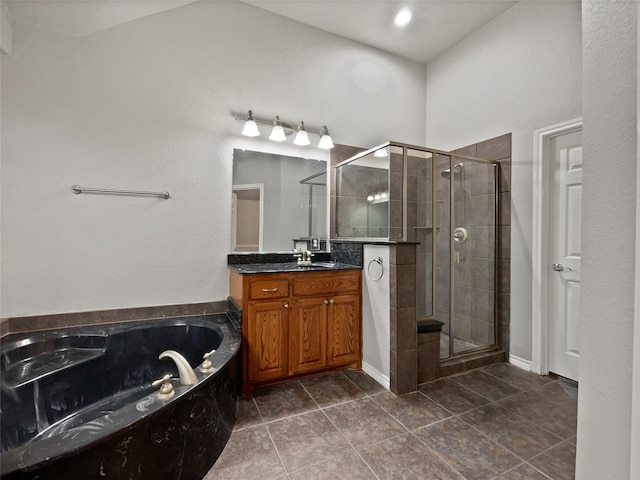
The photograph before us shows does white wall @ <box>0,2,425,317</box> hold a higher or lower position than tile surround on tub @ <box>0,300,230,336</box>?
higher

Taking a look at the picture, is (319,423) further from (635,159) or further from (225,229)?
(635,159)

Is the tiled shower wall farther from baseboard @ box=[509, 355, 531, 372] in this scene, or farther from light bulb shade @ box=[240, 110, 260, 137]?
light bulb shade @ box=[240, 110, 260, 137]

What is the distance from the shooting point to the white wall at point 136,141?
2.00 metres

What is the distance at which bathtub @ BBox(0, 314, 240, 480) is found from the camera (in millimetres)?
988

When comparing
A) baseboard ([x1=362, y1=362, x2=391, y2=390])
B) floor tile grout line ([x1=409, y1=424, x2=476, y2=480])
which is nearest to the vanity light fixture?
baseboard ([x1=362, y1=362, x2=391, y2=390])

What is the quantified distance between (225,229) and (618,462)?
8.18 feet

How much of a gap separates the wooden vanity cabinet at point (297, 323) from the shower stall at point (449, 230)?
611 millimetres

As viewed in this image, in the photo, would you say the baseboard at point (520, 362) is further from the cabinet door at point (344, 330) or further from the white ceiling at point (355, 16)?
the white ceiling at point (355, 16)

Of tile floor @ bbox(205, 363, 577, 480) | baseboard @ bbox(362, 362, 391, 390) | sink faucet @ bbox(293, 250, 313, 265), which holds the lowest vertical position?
tile floor @ bbox(205, 363, 577, 480)

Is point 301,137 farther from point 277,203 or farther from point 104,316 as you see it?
point 104,316

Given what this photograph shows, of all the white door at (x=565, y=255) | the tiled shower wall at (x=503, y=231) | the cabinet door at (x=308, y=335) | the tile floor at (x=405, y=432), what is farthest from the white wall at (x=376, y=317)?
the white door at (x=565, y=255)

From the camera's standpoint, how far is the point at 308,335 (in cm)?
230

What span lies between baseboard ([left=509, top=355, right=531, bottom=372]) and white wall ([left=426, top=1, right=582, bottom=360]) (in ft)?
0.12

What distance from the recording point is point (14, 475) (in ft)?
2.79
